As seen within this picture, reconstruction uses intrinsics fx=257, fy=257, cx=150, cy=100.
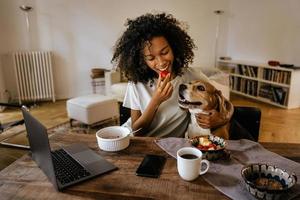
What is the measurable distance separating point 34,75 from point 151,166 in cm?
352

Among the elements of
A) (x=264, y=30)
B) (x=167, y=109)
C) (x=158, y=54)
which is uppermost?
(x=264, y=30)

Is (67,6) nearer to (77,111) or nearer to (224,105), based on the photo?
(77,111)

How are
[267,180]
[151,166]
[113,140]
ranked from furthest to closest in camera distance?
[113,140] → [151,166] → [267,180]

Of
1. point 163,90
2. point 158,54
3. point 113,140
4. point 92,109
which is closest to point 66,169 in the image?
point 113,140

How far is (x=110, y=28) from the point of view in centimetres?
415

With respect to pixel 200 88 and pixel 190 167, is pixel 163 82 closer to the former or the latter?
pixel 200 88

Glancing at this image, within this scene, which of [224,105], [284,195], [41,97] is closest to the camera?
[284,195]

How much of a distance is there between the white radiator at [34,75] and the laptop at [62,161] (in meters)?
3.21

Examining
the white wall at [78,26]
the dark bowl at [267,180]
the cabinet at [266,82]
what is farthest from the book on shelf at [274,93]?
the dark bowl at [267,180]

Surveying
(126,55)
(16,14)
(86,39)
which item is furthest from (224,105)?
(16,14)

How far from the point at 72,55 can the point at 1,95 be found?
3.88 ft

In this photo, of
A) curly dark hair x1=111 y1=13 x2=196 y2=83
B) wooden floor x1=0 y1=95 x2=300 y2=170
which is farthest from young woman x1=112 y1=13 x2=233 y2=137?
wooden floor x1=0 y1=95 x2=300 y2=170

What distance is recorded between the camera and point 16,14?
3.73m

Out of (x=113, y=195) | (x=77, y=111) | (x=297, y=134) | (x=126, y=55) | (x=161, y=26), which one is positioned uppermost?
(x=161, y=26)
